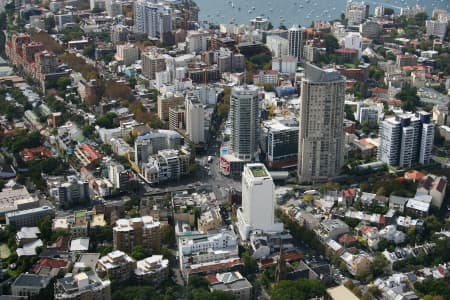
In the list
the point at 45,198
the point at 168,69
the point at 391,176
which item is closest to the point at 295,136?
the point at 391,176

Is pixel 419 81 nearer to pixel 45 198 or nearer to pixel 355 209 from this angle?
pixel 355 209

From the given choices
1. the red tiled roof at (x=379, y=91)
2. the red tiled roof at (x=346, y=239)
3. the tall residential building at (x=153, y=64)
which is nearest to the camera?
the red tiled roof at (x=346, y=239)

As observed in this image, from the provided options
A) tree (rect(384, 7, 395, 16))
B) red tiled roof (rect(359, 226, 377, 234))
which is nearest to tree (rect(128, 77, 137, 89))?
red tiled roof (rect(359, 226, 377, 234))

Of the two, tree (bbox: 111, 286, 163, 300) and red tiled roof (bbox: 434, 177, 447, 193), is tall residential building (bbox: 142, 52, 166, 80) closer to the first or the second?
red tiled roof (bbox: 434, 177, 447, 193)

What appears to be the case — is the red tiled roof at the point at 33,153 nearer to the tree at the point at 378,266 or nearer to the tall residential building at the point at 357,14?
the tree at the point at 378,266

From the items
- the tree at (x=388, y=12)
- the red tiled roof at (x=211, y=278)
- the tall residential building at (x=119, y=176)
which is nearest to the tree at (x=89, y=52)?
the tall residential building at (x=119, y=176)
